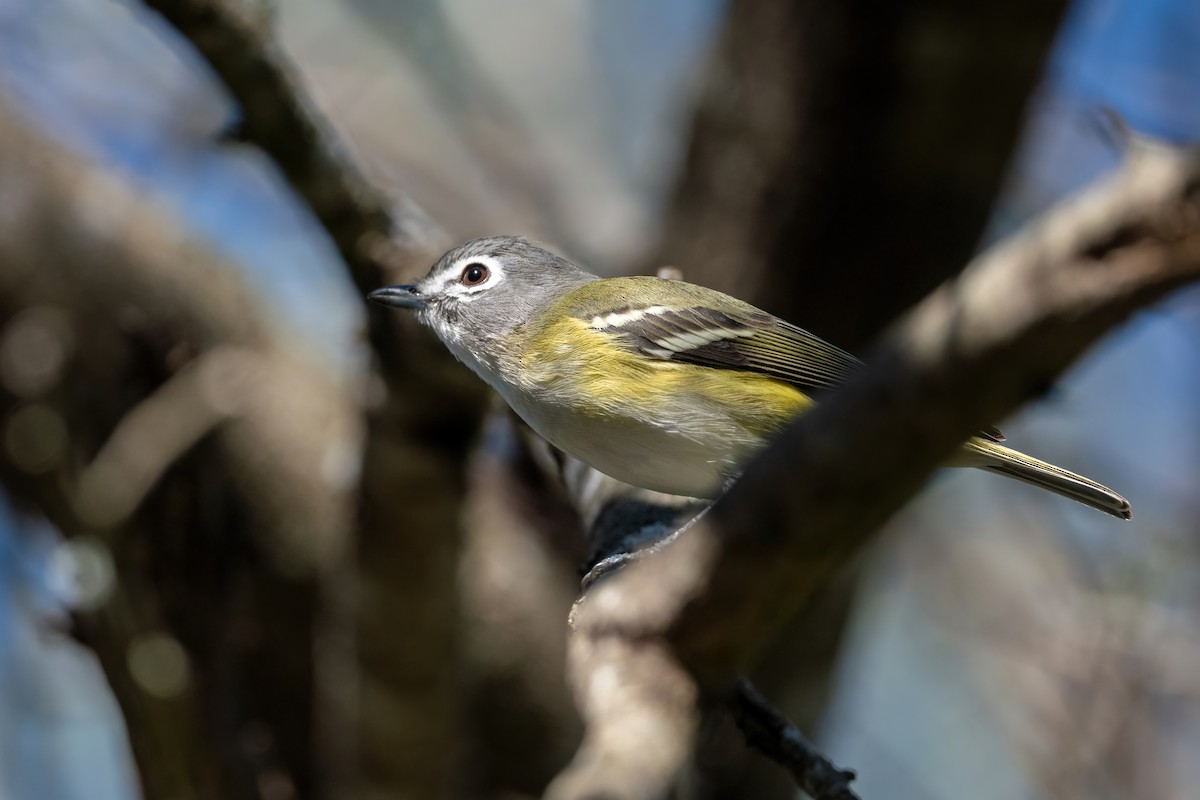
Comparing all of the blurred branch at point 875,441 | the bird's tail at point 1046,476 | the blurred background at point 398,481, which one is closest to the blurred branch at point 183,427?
the blurred background at point 398,481

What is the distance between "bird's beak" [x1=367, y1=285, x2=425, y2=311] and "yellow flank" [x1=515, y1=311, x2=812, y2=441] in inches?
21.5

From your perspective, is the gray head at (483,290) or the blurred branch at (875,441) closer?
the blurred branch at (875,441)

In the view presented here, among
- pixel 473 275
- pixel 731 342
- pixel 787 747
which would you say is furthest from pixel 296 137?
pixel 787 747

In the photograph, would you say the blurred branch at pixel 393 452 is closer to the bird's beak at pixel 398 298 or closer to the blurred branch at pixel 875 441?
the bird's beak at pixel 398 298

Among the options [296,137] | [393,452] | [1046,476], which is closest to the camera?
[1046,476]

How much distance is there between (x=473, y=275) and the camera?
3912mm

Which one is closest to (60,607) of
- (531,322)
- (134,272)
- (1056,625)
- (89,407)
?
(89,407)

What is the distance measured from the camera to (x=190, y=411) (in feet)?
14.8

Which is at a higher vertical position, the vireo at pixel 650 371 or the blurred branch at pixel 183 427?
the vireo at pixel 650 371

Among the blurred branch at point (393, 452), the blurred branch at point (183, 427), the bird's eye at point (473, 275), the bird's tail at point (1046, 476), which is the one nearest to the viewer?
the bird's tail at point (1046, 476)

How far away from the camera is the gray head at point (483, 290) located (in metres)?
3.58

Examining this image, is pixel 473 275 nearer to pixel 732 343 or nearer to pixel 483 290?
pixel 483 290

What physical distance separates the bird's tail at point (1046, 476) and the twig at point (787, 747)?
93 cm

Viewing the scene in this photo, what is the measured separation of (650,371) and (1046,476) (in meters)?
1.10
